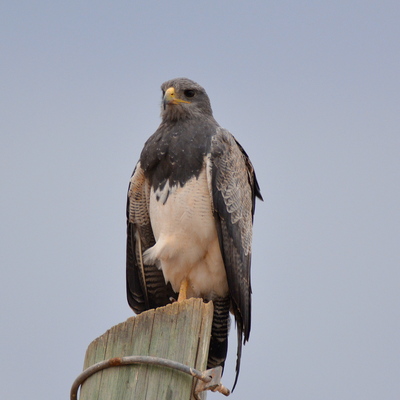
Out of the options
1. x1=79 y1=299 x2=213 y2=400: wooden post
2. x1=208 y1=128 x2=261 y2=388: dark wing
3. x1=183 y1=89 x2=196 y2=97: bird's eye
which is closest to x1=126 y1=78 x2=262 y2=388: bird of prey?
x1=208 y1=128 x2=261 y2=388: dark wing

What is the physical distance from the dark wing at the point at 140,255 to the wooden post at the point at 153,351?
2.67 metres

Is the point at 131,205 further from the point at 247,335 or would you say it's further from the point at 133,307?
the point at 247,335

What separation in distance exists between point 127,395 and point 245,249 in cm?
295

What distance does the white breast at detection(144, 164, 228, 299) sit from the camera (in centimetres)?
693

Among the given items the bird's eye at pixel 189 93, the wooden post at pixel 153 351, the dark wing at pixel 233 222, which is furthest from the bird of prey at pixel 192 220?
the wooden post at pixel 153 351

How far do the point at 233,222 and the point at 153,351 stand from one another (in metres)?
2.62

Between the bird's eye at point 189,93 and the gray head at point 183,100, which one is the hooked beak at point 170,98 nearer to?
the gray head at point 183,100

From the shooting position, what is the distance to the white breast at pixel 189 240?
22.7 feet

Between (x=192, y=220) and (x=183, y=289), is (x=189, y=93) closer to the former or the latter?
(x=192, y=220)

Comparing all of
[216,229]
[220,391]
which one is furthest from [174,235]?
[220,391]

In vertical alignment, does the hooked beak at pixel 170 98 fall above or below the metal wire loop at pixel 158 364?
above

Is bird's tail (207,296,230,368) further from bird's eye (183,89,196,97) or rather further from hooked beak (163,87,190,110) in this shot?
bird's eye (183,89,196,97)

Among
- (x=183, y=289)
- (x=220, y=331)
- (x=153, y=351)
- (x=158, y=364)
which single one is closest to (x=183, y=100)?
(x=183, y=289)

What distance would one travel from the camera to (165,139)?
7285 millimetres
